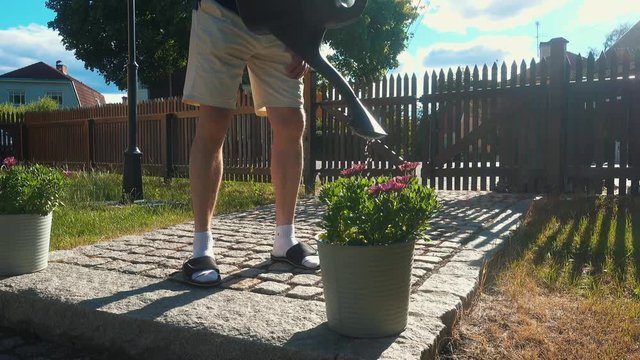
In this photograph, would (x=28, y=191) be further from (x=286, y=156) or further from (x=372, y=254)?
(x=372, y=254)

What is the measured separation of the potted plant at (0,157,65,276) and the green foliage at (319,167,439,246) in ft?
5.45

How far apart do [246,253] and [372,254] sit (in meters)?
1.65

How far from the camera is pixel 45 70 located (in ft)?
175

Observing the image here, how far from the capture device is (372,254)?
1.78 meters

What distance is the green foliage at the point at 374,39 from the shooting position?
992 inches

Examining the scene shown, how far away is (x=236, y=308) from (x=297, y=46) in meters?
1.04

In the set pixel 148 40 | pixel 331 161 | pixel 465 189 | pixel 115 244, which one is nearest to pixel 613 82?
pixel 465 189

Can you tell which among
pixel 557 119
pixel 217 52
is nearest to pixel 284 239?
pixel 217 52

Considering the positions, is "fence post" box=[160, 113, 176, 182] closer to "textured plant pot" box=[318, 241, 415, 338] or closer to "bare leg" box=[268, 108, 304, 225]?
"bare leg" box=[268, 108, 304, 225]

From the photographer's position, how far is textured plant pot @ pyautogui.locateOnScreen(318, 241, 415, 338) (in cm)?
179

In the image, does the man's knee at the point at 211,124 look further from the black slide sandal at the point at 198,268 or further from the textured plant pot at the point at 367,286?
the textured plant pot at the point at 367,286

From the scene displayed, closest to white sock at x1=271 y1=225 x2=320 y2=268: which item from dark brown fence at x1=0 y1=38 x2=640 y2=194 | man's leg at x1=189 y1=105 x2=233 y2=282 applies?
man's leg at x1=189 y1=105 x2=233 y2=282

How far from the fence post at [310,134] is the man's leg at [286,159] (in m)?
4.74

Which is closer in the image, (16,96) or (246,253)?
(246,253)
